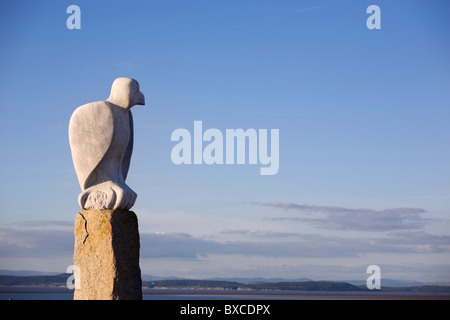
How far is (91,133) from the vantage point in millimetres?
15617

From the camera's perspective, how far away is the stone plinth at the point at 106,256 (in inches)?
596

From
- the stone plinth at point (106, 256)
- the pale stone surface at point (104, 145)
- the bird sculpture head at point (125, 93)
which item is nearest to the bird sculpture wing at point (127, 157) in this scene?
the pale stone surface at point (104, 145)

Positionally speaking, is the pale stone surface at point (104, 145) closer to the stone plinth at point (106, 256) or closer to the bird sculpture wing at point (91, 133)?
the bird sculpture wing at point (91, 133)

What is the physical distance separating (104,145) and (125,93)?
141 centimetres

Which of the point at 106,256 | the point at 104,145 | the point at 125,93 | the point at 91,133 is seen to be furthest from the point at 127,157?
the point at 106,256

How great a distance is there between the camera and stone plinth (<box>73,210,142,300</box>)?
1513 centimetres

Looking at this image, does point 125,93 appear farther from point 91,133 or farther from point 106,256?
point 106,256

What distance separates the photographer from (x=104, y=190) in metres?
15.7

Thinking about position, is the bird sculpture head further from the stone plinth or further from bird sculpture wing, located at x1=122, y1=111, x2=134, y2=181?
the stone plinth

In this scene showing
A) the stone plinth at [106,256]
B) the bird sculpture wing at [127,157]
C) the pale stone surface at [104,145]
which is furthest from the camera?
the bird sculpture wing at [127,157]

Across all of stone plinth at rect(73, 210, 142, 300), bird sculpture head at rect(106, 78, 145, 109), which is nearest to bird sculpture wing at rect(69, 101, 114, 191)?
bird sculpture head at rect(106, 78, 145, 109)
